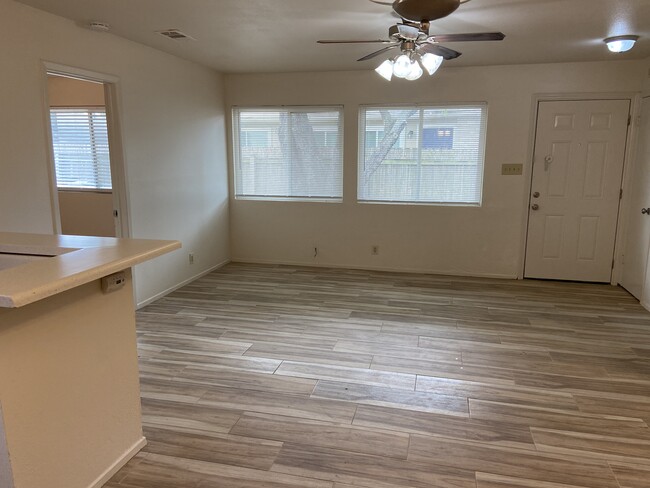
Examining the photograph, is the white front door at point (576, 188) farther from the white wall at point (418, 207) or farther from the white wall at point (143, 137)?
the white wall at point (143, 137)

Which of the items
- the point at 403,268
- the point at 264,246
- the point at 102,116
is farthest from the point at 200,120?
the point at 403,268

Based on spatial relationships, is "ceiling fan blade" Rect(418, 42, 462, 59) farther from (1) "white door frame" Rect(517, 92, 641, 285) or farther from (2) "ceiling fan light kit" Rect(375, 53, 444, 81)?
(1) "white door frame" Rect(517, 92, 641, 285)

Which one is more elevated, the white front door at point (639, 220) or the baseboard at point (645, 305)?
the white front door at point (639, 220)

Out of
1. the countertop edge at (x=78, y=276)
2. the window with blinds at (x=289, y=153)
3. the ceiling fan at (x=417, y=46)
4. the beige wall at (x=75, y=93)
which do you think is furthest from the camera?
the window with blinds at (x=289, y=153)

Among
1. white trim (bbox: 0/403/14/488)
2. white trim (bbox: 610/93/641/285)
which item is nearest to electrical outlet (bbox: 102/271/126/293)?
white trim (bbox: 0/403/14/488)

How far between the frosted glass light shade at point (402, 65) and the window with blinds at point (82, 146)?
3824mm

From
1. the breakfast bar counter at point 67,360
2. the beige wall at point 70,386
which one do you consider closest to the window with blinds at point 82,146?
the breakfast bar counter at point 67,360

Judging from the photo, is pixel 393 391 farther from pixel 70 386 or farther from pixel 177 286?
pixel 177 286

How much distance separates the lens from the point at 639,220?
15.3ft

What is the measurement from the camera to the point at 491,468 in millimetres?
2123

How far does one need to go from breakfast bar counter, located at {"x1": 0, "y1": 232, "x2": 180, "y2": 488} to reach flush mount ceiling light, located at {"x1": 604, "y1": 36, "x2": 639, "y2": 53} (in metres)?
3.90

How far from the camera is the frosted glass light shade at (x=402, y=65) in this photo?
3.01 meters

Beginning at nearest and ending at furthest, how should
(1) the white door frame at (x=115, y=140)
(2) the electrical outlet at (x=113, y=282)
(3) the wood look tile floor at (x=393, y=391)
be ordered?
(2) the electrical outlet at (x=113, y=282) < (3) the wood look tile floor at (x=393, y=391) < (1) the white door frame at (x=115, y=140)

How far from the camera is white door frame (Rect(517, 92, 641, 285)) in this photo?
4.77 m
